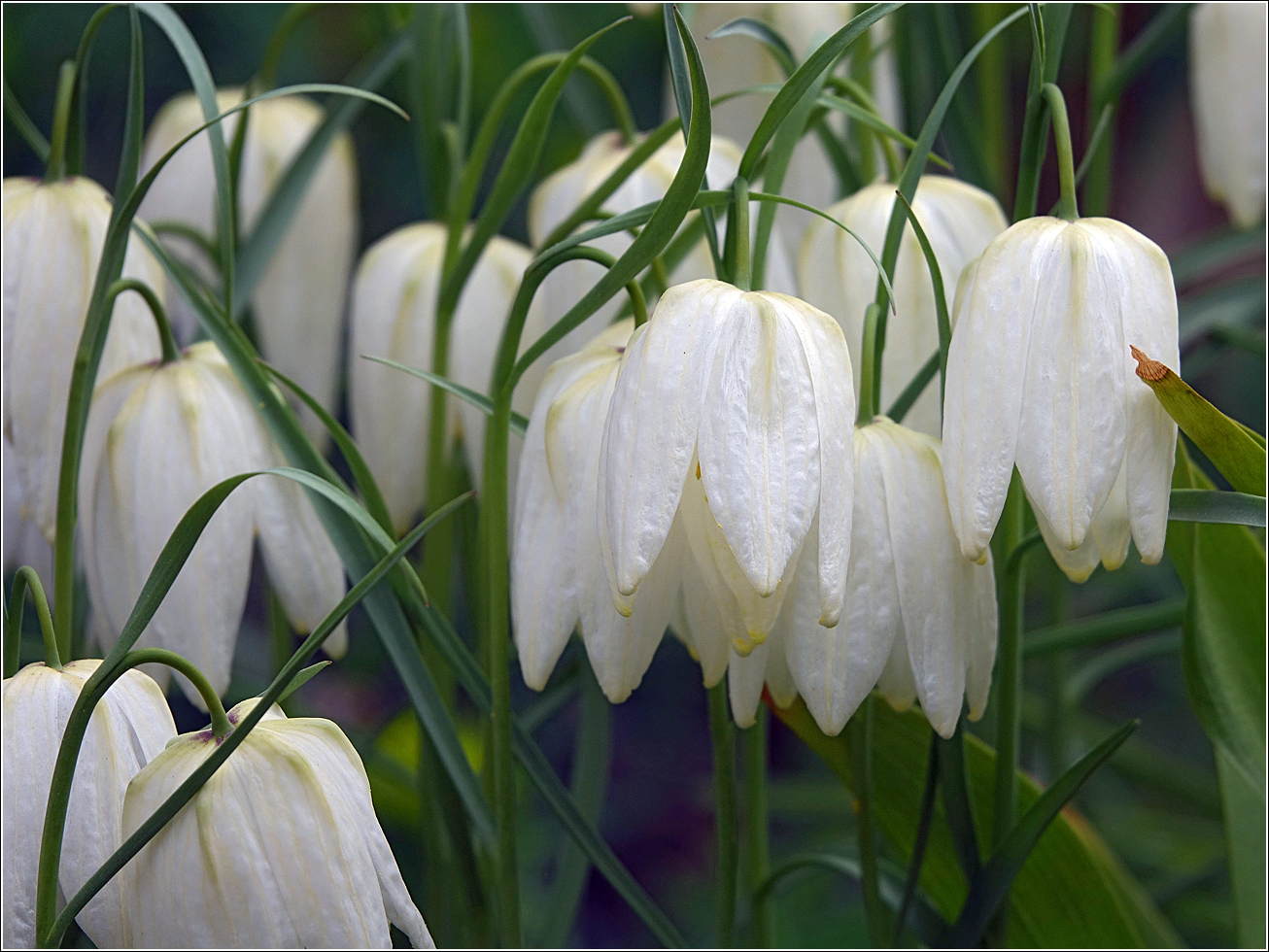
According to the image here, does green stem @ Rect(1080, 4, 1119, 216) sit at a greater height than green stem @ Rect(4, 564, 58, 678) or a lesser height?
greater

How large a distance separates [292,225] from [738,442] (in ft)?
1.58

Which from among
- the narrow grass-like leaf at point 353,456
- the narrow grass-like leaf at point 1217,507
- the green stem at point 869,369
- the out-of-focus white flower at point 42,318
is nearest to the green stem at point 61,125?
the out-of-focus white flower at point 42,318

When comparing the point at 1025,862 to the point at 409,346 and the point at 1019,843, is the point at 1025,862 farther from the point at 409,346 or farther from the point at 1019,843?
the point at 409,346

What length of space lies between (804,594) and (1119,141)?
1309 mm

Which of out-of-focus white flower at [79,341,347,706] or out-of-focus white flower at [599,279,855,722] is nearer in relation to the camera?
out-of-focus white flower at [599,279,855,722]

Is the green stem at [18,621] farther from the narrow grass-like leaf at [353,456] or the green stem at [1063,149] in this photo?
the green stem at [1063,149]

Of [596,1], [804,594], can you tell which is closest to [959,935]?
[804,594]

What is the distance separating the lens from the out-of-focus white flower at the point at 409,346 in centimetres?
69

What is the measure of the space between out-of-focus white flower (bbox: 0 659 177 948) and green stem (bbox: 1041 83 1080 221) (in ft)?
1.24

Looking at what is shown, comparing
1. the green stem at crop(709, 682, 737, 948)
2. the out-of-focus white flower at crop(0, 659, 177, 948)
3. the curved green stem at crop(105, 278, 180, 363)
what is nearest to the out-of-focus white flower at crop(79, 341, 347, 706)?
the curved green stem at crop(105, 278, 180, 363)

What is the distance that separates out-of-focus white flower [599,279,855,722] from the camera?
1.24 ft

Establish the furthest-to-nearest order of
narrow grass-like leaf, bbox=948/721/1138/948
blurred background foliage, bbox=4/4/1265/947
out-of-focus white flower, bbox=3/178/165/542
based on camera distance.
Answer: blurred background foliage, bbox=4/4/1265/947
out-of-focus white flower, bbox=3/178/165/542
narrow grass-like leaf, bbox=948/721/1138/948

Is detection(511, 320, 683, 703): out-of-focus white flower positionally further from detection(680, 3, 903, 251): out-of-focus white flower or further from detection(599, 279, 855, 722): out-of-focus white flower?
detection(680, 3, 903, 251): out-of-focus white flower

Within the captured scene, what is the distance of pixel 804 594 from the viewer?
16.6 inches
